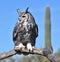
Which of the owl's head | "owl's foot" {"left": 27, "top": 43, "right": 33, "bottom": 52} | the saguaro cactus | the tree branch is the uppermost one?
the owl's head

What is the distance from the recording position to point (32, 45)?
1144cm

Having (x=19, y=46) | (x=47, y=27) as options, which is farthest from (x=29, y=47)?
(x=47, y=27)

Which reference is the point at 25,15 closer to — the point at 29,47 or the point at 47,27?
the point at 29,47

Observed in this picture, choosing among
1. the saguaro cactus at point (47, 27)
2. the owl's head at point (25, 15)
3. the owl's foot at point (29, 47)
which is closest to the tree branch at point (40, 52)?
the owl's foot at point (29, 47)

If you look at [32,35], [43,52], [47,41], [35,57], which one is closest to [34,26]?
[32,35]

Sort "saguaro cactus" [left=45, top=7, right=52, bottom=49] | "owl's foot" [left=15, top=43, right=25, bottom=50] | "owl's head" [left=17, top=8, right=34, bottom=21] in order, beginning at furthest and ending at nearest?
"saguaro cactus" [left=45, top=7, right=52, bottom=49] < "owl's head" [left=17, top=8, right=34, bottom=21] < "owl's foot" [left=15, top=43, right=25, bottom=50]

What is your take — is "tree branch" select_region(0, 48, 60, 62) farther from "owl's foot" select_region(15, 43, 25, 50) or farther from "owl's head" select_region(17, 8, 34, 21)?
"owl's head" select_region(17, 8, 34, 21)

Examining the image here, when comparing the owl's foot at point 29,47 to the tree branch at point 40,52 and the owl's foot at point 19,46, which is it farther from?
the owl's foot at point 19,46

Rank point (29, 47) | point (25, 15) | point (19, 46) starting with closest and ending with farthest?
1. point (29, 47)
2. point (19, 46)
3. point (25, 15)

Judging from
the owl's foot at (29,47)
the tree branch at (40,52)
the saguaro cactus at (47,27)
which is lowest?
the tree branch at (40,52)

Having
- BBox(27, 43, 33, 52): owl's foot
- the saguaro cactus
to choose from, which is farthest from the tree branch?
the saguaro cactus

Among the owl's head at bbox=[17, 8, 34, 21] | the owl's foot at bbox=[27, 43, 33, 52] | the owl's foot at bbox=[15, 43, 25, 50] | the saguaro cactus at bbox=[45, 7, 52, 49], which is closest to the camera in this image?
the owl's foot at bbox=[27, 43, 33, 52]

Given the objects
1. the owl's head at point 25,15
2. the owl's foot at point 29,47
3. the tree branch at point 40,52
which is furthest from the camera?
the owl's head at point 25,15

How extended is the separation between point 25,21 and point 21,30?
0.98 feet
